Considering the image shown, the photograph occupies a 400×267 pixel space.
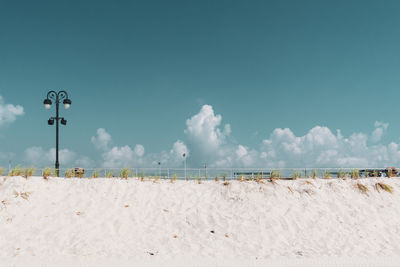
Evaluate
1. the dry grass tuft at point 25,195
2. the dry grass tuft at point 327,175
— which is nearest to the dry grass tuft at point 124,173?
the dry grass tuft at point 25,195

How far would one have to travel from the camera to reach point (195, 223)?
13.8m

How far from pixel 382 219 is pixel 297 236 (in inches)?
200

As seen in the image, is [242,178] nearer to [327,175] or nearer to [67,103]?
[327,175]

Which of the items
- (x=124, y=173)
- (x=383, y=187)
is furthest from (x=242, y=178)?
(x=383, y=187)

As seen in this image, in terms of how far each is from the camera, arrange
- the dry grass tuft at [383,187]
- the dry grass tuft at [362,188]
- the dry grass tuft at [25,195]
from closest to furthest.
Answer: the dry grass tuft at [25,195]
the dry grass tuft at [362,188]
the dry grass tuft at [383,187]

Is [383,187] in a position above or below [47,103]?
below

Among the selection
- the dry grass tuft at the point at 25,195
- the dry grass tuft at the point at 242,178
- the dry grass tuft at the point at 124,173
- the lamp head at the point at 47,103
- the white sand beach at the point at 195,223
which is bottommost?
the white sand beach at the point at 195,223

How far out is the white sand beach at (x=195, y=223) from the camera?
11320 mm

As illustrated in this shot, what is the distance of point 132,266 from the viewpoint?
33.7ft

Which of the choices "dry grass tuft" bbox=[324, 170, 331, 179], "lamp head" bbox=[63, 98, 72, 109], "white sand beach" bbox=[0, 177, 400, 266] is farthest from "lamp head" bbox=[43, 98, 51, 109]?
"dry grass tuft" bbox=[324, 170, 331, 179]

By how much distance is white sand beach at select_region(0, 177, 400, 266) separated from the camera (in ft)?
37.1

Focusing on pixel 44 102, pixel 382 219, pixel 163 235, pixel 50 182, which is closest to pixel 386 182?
pixel 382 219

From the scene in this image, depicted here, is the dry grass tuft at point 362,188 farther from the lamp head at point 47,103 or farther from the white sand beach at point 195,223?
the lamp head at point 47,103

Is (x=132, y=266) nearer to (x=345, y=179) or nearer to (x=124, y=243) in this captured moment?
(x=124, y=243)
